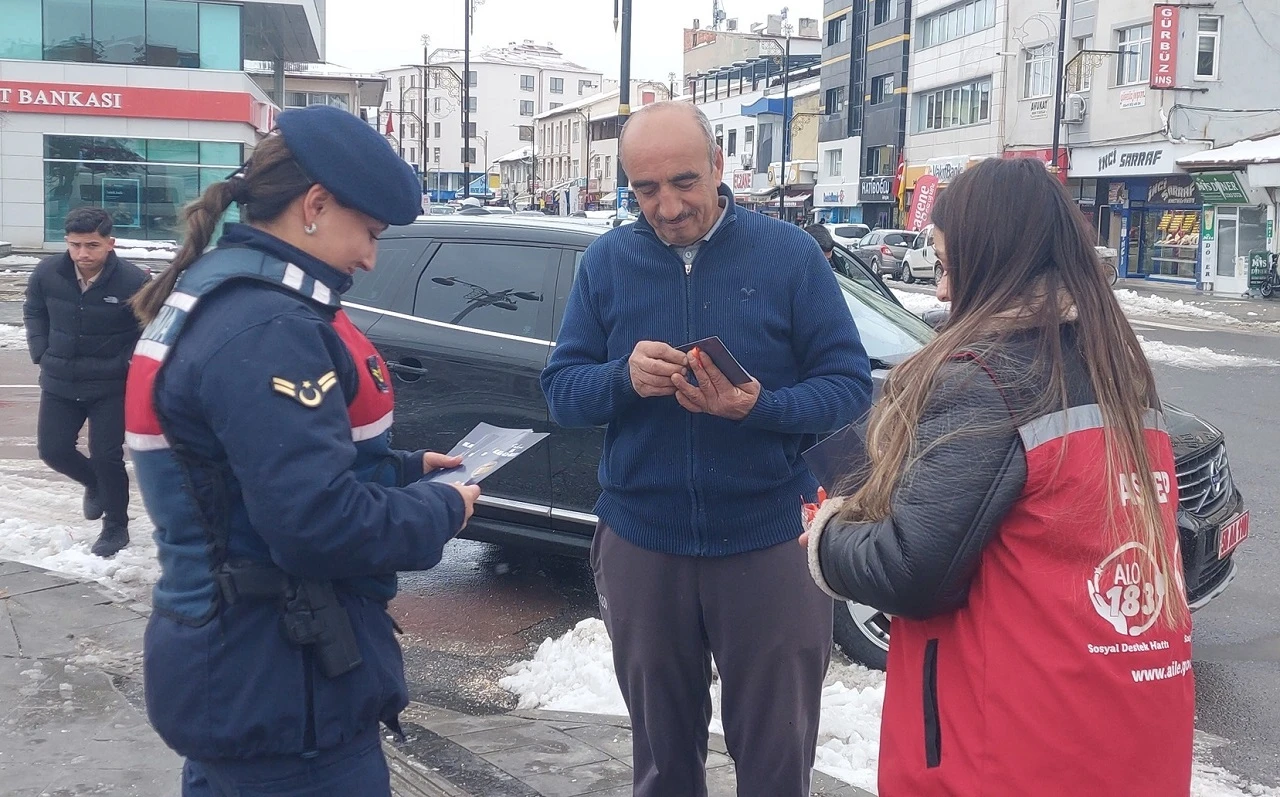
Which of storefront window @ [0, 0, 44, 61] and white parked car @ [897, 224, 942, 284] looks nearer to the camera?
storefront window @ [0, 0, 44, 61]

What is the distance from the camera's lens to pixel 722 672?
3.03 meters

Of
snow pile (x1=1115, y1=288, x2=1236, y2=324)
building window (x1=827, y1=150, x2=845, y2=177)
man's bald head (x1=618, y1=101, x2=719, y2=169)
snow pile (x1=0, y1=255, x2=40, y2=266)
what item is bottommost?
snow pile (x1=1115, y1=288, x2=1236, y2=324)

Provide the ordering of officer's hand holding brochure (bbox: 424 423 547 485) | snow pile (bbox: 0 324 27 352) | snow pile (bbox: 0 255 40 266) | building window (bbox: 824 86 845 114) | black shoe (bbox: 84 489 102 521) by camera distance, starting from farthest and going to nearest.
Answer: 1. building window (bbox: 824 86 845 114)
2. snow pile (bbox: 0 255 40 266)
3. snow pile (bbox: 0 324 27 352)
4. black shoe (bbox: 84 489 102 521)
5. officer's hand holding brochure (bbox: 424 423 547 485)

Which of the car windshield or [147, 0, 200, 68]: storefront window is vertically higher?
[147, 0, 200, 68]: storefront window

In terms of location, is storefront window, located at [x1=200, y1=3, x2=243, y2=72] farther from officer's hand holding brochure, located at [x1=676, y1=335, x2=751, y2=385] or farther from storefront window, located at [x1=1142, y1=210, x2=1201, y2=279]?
officer's hand holding brochure, located at [x1=676, y1=335, x2=751, y2=385]

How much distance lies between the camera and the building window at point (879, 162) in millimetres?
51812

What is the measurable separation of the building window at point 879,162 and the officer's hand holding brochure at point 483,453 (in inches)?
1993

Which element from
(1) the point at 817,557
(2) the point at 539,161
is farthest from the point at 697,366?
(2) the point at 539,161

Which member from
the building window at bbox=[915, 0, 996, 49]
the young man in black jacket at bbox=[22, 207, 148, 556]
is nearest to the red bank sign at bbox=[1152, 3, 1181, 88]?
the building window at bbox=[915, 0, 996, 49]

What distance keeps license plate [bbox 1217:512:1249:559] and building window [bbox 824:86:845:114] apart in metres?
54.2

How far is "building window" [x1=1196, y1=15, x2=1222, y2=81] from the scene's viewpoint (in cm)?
3381

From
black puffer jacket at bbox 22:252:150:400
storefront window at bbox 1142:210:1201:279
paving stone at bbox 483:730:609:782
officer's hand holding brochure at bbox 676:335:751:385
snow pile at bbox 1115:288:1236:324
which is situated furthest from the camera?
storefront window at bbox 1142:210:1201:279

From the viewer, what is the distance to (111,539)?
21.6ft

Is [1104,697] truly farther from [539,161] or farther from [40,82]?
[539,161]
